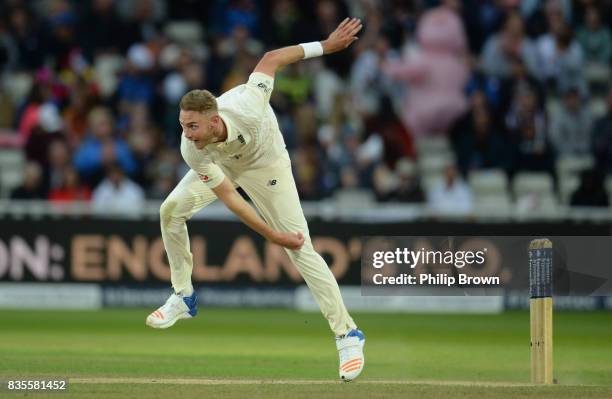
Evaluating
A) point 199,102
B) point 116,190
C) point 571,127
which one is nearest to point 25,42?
point 116,190

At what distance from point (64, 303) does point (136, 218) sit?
3.95 feet

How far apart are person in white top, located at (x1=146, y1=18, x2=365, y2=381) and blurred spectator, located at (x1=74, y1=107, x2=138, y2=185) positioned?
6.78m

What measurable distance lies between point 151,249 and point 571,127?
519 centimetres

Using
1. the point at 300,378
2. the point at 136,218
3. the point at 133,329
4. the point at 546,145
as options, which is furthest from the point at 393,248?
the point at 546,145

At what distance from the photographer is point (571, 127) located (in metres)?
16.5

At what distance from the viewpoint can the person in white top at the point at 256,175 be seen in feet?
27.2

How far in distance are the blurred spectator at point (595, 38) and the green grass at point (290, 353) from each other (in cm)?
391

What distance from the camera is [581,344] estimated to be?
1223 cm

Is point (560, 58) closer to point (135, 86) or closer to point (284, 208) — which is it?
point (135, 86)

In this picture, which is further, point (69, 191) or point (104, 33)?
point (104, 33)

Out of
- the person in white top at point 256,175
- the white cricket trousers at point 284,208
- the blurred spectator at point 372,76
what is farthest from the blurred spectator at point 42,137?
the white cricket trousers at point 284,208

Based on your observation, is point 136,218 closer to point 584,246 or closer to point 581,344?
point 581,344

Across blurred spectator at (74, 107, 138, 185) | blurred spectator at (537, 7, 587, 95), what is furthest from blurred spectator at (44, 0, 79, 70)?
blurred spectator at (537, 7, 587, 95)

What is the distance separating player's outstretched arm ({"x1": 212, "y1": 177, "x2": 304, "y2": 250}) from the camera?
27.2ft
